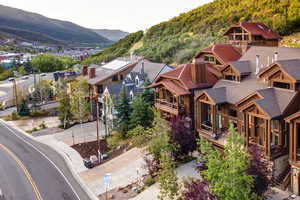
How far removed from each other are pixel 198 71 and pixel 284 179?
515 inches

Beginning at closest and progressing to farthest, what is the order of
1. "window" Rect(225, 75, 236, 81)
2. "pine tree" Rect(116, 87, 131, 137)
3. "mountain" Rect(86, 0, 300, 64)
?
1. "window" Rect(225, 75, 236, 81)
2. "pine tree" Rect(116, 87, 131, 137)
3. "mountain" Rect(86, 0, 300, 64)

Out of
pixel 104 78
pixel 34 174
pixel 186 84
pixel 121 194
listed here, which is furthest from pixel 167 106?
pixel 104 78

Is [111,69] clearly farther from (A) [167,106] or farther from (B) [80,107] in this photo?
(A) [167,106]

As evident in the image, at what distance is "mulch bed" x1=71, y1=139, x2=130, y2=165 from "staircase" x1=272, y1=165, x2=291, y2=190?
656 inches

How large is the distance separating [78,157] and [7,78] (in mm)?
88483

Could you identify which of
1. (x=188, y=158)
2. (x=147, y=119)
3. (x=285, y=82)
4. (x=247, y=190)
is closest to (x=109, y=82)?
(x=147, y=119)

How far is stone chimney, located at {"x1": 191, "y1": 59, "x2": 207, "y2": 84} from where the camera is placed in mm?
30709

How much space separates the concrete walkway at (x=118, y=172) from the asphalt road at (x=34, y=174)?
1.19 m

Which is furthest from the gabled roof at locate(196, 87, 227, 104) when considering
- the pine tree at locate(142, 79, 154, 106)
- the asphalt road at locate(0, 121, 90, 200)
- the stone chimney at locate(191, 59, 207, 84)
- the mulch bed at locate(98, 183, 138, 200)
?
the asphalt road at locate(0, 121, 90, 200)

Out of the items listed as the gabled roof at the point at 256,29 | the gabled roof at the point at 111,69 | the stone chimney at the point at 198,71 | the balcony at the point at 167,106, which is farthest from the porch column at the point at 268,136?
the gabled roof at the point at 111,69

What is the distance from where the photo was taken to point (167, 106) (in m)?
32.6

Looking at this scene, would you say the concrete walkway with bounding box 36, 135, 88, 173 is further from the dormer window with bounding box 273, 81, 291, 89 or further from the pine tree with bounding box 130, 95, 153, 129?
the dormer window with bounding box 273, 81, 291, 89

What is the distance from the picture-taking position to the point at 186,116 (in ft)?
102

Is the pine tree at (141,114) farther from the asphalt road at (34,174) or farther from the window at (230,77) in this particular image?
the window at (230,77)
